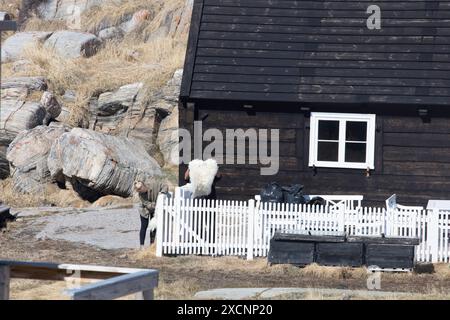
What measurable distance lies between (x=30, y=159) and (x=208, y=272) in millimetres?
9371

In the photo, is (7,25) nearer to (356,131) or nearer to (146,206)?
(146,206)

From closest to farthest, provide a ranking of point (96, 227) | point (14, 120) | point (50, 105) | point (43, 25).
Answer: point (96, 227)
point (14, 120)
point (50, 105)
point (43, 25)

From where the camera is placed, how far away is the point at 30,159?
2433 centimetres

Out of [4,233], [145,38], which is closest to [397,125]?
[4,233]

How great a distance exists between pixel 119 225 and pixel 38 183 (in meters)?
4.36

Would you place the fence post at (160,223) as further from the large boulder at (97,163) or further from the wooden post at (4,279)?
the wooden post at (4,279)

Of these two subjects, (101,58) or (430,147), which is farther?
(101,58)

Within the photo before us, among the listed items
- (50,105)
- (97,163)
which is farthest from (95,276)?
(50,105)

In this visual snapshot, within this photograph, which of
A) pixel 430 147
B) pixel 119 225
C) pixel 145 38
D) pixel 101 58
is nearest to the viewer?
pixel 430 147

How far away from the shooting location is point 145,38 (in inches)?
1361

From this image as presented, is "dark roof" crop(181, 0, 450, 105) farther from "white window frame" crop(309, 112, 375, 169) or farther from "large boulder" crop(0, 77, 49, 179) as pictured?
"large boulder" crop(0, 77, 49, 179)

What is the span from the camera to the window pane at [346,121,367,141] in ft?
63.6

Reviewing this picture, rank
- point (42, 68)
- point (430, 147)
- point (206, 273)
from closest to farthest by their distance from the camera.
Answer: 1. point (206, 273)
2. point (430, 147)
3. point (42, 68)
